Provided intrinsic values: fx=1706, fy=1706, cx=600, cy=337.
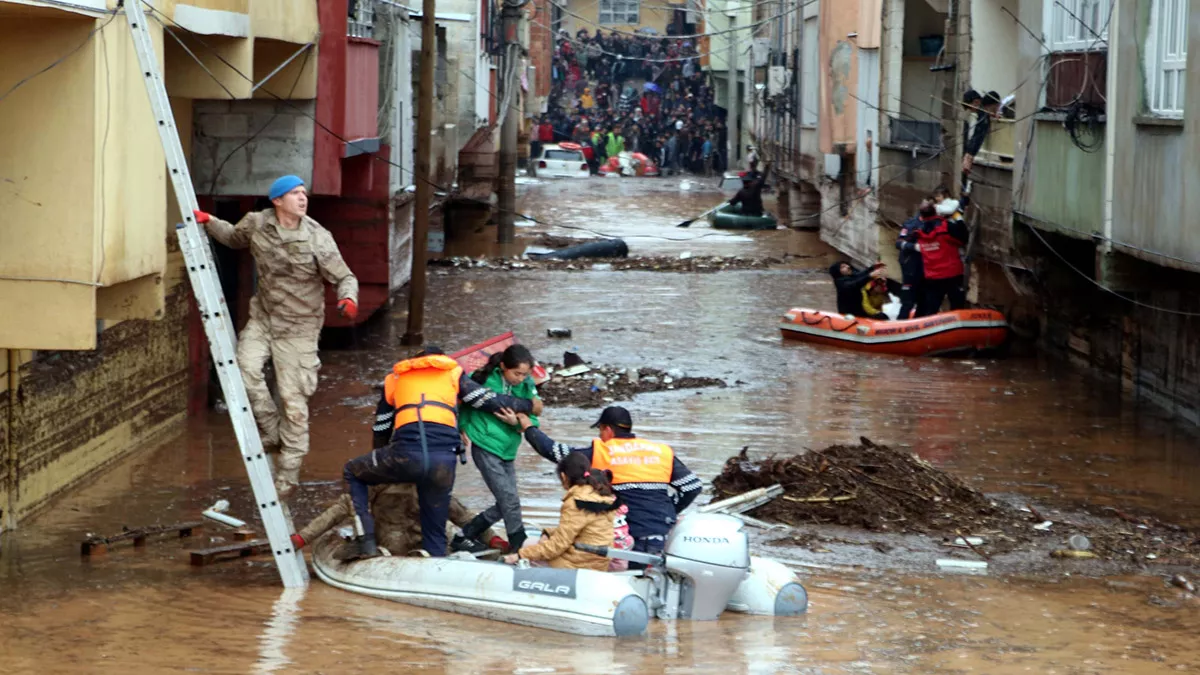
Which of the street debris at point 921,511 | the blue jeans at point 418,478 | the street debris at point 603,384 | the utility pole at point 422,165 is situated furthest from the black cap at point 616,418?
the utility pole at point 422,165

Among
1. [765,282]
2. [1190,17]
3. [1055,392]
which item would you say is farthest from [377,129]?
[765,282]

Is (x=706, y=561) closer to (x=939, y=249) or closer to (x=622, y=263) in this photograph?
(x=939, y=249)

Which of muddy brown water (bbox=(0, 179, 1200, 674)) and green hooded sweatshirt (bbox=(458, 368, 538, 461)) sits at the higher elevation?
green hooded sweatshirt (bbox=(458, 368, 538, 461))

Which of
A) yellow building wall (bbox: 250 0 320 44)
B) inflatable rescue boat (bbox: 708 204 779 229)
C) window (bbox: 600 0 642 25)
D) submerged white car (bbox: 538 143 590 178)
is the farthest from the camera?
window (bbox: 600 0 642 25)

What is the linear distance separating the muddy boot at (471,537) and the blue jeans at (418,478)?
338mm

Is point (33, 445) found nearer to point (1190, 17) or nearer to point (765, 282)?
point (1190, 17)

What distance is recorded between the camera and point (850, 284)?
868 inches

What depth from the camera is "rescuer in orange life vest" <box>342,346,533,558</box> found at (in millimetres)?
9570

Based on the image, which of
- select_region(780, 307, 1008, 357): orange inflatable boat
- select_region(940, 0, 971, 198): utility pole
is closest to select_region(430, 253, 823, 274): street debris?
select_region(940, 0, 971, 198): utility pole

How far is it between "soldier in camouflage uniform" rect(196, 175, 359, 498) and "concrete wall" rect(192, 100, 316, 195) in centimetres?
519

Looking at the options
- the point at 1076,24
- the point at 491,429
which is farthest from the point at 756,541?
the point at 1076,24

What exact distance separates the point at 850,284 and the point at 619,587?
1370 cm

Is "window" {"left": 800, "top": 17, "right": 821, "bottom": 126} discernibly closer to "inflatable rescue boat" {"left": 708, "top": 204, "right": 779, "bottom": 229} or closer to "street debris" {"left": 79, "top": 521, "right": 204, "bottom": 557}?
"inflatable rescue boat" {"left": 708, "top": 204, "right": 779, "bottom": 229}

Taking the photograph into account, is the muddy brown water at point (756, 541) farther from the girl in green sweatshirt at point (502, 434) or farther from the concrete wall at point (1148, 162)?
the concrete wall at point (1148, 162)
